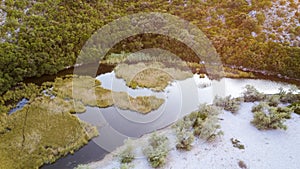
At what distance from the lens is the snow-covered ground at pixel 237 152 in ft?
48.8

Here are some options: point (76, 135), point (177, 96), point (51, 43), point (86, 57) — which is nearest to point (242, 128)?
point (177, 96)

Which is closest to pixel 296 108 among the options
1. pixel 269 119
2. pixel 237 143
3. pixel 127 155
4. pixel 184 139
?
pixel 269 119

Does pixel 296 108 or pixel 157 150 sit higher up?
pixel 296 108

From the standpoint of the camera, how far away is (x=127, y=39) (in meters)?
28.2

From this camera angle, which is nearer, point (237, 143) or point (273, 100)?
point (237, 143)

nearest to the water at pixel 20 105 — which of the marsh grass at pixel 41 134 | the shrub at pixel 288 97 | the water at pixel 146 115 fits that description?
the marsh grass at pixel 41 134

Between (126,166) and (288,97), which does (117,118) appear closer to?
(126,166)

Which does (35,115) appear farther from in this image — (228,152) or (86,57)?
(228,152)

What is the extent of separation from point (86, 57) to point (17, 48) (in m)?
5.81

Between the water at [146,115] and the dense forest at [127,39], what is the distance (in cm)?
336

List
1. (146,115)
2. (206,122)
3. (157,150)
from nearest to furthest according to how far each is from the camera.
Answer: (157,150)
(206,122)
(146,115)

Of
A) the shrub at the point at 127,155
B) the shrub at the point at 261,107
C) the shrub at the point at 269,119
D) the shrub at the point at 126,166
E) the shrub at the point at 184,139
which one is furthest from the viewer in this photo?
the shrub at the point at 261,107

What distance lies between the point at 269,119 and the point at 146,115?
26.2 ft

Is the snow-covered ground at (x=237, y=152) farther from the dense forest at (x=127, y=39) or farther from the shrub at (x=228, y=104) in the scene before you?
the dense forest at (x=127, y=39)
